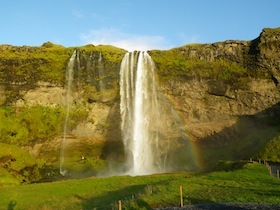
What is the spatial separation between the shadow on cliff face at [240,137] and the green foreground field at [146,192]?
24.2 meters

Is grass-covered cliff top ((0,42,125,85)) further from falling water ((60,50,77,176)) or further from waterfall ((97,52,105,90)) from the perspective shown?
waterfall ((97,52,105,90))

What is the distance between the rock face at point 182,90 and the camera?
199ft

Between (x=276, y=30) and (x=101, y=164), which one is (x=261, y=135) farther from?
(x=101, y=164)

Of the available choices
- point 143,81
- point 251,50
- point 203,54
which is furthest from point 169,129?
point 251,50

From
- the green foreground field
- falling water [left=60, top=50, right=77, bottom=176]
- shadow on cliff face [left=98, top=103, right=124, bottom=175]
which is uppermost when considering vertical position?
falling water [left=60, top=50, right=77, bottom=176]

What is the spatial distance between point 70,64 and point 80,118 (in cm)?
928

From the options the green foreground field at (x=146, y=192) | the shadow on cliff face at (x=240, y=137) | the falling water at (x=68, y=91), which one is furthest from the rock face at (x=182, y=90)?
the green foreground field at (x=146, y=192)

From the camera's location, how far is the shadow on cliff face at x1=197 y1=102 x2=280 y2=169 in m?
60.3

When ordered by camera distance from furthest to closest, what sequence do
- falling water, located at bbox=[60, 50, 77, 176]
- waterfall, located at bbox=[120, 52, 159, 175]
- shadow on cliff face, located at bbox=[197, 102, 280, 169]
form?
falling water, located at bbox=[60, 50, 77, 176], shadow on cliff face, located at bbox=[197, 102, 280, 169], waterfall, located at bbox=[120, 52, 159, 175]

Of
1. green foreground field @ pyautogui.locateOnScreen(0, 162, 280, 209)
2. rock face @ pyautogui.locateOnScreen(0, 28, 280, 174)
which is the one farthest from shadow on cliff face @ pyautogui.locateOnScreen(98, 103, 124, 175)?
green foreground field @ pyautogui.locateOnScreen(0, 162, 280, 209)

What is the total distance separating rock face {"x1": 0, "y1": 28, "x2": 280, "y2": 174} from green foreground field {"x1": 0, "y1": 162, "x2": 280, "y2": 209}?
25.7 meters

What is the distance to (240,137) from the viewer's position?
62.5 metres

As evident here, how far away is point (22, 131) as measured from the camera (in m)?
61.0

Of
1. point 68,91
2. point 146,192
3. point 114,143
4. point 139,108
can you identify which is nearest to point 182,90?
point 139,108
